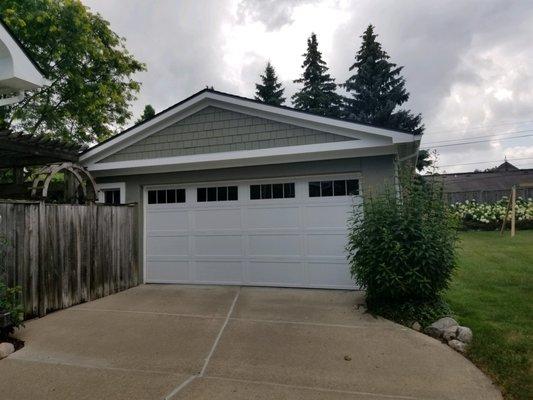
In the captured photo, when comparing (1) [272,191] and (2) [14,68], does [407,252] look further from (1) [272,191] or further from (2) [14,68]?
(2) [14,68]

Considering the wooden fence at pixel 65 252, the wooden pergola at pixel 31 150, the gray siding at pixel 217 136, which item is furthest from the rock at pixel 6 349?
the gray siding at pixel 217 136

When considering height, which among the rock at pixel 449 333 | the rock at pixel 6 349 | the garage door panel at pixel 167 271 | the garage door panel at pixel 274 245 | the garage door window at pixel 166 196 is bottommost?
the rock at pixel 449 333

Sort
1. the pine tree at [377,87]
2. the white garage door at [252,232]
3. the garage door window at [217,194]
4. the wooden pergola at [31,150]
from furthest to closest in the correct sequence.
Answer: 1. the pine tree at [377,87]
2. the garage door window at [217,194]
3. the white garage door at [252,232]
4. the wooden pergola at [31,150]

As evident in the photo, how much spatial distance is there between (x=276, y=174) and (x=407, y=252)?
3163 millimetres

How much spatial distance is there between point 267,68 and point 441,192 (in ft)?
69.2

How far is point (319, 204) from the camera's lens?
23.1ft

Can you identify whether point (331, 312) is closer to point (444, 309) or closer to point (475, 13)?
point (444, 309)

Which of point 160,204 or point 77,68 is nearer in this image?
point 160,204

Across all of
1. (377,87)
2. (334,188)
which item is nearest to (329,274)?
(334,188)

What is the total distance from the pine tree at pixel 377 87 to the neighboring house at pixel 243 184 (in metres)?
13.5

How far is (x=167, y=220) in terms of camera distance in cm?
800

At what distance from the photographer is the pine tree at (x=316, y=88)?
72.2 feet

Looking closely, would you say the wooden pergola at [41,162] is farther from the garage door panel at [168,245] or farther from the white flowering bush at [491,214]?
the white flowering bush at [491,214]

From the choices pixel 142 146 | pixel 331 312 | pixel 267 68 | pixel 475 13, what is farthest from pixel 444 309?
pixel 267 68
